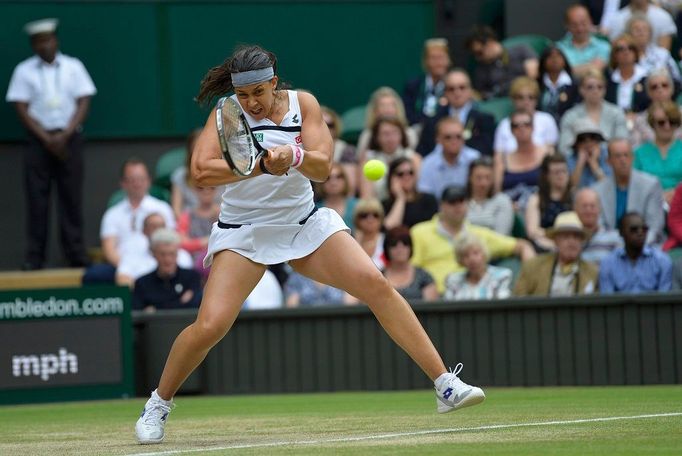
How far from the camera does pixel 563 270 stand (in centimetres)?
1142

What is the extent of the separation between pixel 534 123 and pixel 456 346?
315cm

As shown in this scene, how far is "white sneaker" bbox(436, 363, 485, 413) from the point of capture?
6711mm

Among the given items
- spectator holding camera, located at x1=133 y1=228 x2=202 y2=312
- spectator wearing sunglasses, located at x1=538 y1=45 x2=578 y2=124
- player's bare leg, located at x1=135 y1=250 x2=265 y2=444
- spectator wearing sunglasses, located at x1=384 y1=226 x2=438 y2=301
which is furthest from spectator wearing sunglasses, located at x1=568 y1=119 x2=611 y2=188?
player's bare leg, located at x1=135 y1=250 x2=265 y2=444

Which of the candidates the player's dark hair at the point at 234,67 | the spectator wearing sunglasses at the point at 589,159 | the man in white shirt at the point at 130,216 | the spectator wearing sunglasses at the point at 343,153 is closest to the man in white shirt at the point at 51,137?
the man in white shirt at the point at 130,216

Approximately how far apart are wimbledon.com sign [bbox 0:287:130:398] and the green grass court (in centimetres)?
74

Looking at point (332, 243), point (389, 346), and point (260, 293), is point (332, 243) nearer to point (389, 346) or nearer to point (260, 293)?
point (389, 346)

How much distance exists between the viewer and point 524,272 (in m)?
11.5

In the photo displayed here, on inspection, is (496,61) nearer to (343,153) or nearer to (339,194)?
(343,153)

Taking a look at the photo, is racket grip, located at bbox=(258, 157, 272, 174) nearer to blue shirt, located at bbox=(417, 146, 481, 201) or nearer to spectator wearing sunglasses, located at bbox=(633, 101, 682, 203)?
spectator wearing sunglasses, located at bbox=(633, 101, 682, 203)

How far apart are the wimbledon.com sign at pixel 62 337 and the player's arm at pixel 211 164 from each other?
5.00 metres

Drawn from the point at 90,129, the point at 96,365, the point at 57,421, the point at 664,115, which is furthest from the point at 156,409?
the point at 90,129

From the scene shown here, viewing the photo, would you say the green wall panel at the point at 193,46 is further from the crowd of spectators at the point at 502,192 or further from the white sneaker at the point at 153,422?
the white sneaker at the point at 153,422

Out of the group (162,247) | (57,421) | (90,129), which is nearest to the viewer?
(57,421)

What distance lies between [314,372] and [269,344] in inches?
17.4
